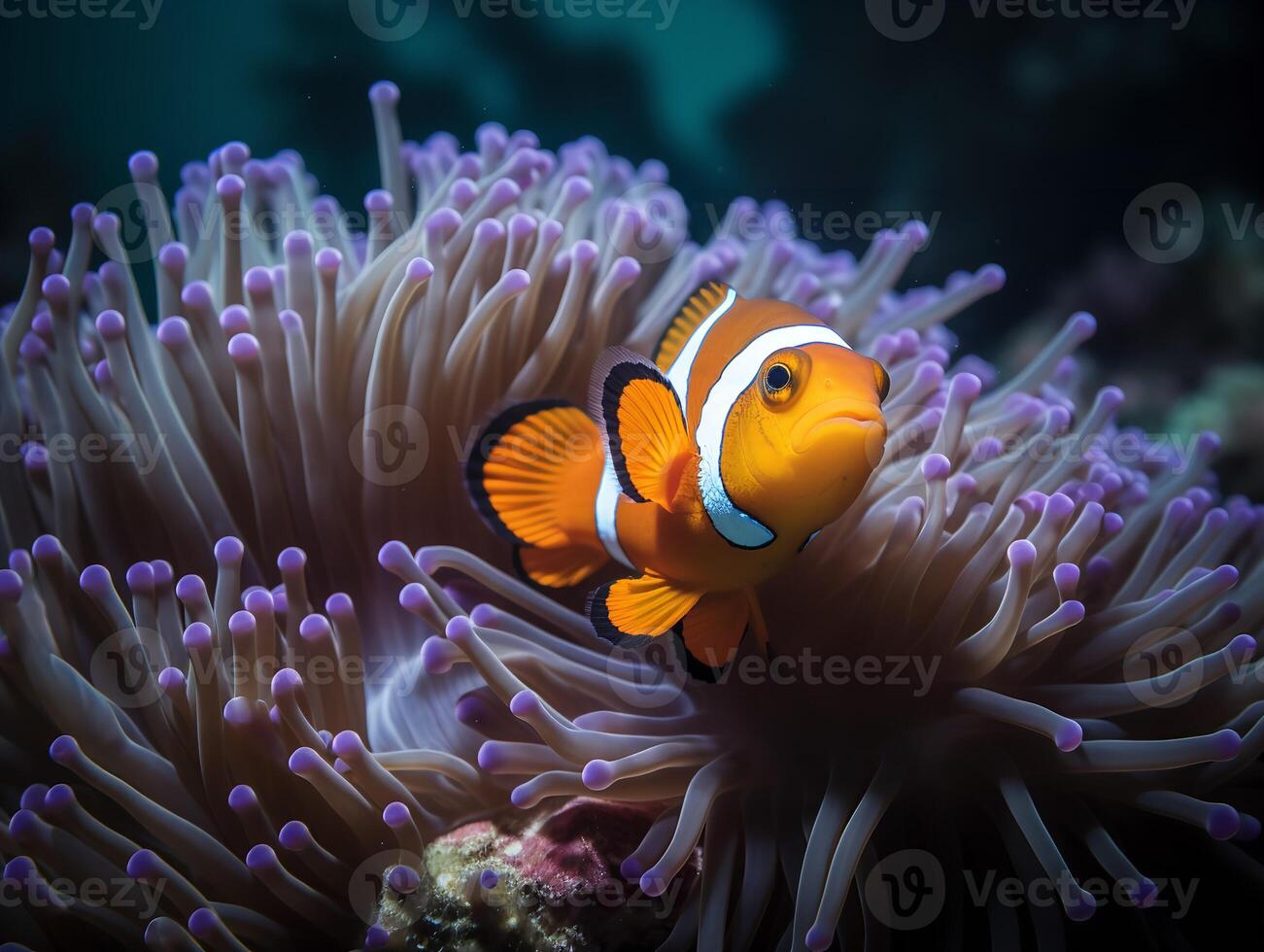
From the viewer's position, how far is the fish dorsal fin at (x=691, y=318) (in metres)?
1.11

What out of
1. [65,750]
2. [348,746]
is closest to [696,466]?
[348,746]

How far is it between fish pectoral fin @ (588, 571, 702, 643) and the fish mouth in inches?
10.8

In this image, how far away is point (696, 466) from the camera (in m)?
0.89

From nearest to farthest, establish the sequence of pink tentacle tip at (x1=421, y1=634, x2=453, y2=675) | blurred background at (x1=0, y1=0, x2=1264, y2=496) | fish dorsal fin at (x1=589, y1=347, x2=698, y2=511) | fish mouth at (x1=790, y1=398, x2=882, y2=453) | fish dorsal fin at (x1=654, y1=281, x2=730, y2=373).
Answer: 1. fish mouth at (x1=790, y1=398, x2=882, y2=453)
2. fish dorsal fin at (x1=589, y1=347, x2=698, y2=511)
3. pink tentacle tip at (x1=421, y1=634, x2=453, y2=675)
4. fish dorsal fin at (x1=654, y1=281, x2=730, y2=373)
5. blurred background at (x1=0, y1=0, x2=1264, y2=496)

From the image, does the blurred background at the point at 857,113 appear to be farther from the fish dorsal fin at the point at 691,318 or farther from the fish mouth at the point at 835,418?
the fish mouth at the point at 835,418

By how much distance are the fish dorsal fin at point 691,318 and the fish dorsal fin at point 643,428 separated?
0.21 metres

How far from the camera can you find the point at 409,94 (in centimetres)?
308

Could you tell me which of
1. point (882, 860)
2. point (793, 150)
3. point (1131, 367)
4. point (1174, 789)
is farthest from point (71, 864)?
point (1131, 367)

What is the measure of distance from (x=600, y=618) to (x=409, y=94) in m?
2.76

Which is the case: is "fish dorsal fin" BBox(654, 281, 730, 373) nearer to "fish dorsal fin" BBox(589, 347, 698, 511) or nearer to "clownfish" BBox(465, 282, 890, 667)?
"clownfish" BBox(465, 282, 890, 667)

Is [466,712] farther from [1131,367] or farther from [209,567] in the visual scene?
[1131,367]

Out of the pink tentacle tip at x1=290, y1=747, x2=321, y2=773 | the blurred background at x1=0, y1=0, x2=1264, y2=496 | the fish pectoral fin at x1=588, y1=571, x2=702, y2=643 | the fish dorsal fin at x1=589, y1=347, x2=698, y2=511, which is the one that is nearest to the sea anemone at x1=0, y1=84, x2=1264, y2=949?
the pink tentacle tip at x1=290, y1=747, x2=321, y2=773

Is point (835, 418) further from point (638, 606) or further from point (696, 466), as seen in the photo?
point (638, 606)

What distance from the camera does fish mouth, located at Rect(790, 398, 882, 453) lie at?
749 millimetres
